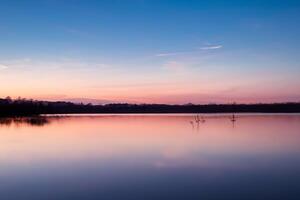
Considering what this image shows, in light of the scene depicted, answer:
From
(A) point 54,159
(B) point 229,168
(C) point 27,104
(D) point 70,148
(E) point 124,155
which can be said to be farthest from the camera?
(C) point 27,104

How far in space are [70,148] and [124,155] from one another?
3201 millimetres

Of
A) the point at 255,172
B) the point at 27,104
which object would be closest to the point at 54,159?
the point at 255,172

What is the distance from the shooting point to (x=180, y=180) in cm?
834

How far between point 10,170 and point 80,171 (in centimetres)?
185

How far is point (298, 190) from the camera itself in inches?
280

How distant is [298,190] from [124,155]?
6.68m

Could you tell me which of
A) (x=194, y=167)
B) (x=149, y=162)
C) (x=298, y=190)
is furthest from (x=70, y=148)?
(x=298, y=190)

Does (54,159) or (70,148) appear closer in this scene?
(54,159)

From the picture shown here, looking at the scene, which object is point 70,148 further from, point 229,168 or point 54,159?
point 229,168

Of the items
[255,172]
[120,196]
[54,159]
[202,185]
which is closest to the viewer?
[120,196]

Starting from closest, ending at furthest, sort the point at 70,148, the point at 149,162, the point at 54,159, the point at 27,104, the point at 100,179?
the point at 100,179 → the point at 149,162 → the point at 54,159 → the point at 70,148 → the point at 27,104

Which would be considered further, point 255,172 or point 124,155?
point 124,155

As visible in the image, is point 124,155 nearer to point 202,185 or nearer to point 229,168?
point 229,168

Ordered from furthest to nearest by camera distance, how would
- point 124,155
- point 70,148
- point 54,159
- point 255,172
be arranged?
1. point 70,148
2. point 124,155
3. point 54,159
4. point 255,172
